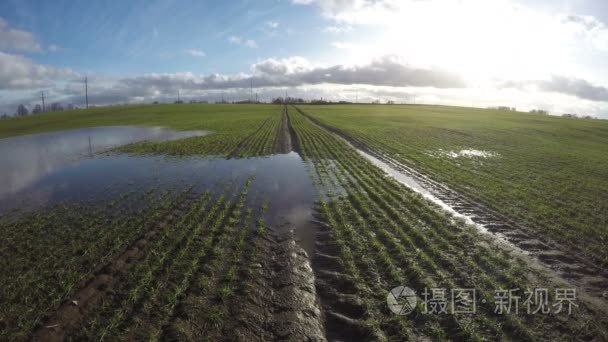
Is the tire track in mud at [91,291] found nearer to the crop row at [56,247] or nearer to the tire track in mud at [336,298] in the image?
the crop row at [56,247]

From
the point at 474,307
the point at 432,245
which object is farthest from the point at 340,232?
the point at 474,307

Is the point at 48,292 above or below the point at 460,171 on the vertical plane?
below

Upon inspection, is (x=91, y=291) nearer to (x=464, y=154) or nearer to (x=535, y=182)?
(x=535, y=182)

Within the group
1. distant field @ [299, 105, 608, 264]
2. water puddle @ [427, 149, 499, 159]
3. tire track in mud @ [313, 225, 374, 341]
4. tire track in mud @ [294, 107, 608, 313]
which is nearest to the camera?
tire track in mud @ [313, 225, 374, 341]

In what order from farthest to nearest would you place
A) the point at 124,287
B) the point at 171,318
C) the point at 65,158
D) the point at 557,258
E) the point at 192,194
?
1. the point at 65,158
2. the point at 192,194
3. the point at 557,258
4. the point at 124,287
5. the point at 171,318

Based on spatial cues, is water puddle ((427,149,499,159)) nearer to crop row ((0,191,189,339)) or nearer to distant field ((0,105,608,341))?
distant field ((0,105,608,341))

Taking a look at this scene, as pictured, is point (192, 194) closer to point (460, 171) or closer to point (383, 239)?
point (383, 239)

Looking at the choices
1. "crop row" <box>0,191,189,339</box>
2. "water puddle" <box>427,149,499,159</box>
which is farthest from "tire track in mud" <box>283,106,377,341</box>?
"water puddle" <box>427,149,499,159</box>

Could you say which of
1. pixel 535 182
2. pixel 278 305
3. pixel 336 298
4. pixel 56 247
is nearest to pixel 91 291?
pixel 56 247
